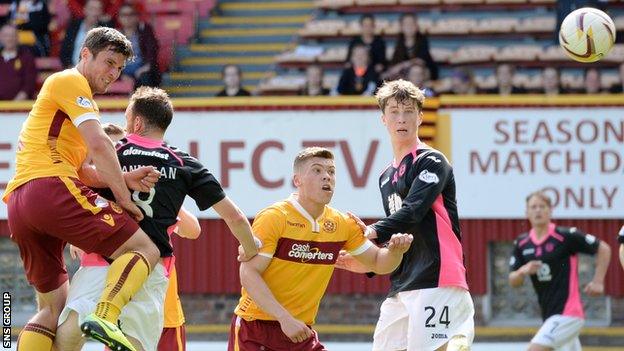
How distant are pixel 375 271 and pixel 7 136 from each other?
344 inches

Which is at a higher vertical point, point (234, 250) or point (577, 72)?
point (577, 72)

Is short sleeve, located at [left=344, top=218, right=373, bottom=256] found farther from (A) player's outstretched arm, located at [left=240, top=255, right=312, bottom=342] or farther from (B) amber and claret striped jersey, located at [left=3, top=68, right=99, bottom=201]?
(B) amber and claret striped jersey, located at [left=3, top=68, right=99, bottom=201]

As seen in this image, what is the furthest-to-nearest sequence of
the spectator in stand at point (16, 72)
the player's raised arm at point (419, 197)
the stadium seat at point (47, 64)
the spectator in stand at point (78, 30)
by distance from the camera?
the stadium seat at point (47, 64) < the spectator in stand at point (78, 30) < the spectator in stand at point (16, 72) < the player's raised arm at point (419, 197)

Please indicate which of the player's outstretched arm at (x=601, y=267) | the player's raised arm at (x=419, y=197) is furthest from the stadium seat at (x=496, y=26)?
the player's raised arm at (x=419, y=197)

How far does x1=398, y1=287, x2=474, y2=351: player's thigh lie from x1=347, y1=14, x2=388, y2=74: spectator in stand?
8.04 m

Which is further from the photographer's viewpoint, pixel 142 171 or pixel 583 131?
pixel 583 131

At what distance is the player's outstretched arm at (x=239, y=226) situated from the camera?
25.2 ft

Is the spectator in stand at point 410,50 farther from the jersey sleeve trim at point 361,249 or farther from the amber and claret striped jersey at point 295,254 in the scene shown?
the amber and claret striped jersey at point 295,254

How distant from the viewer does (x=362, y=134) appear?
51.1ft

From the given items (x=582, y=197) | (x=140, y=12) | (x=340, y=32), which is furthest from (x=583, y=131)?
(x=140, y=12)

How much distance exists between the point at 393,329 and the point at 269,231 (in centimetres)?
116

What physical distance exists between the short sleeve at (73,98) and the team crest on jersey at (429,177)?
204 centimetres

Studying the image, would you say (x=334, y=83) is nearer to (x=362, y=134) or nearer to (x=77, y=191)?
(x=362, y=134)

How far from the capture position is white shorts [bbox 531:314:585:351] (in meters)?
12.5
